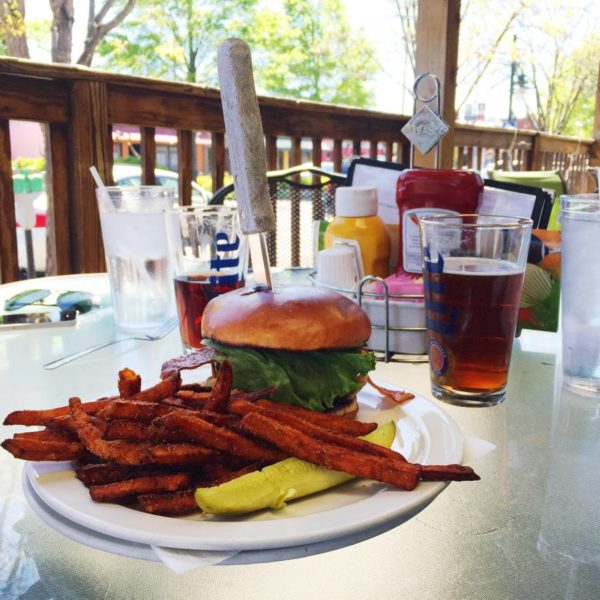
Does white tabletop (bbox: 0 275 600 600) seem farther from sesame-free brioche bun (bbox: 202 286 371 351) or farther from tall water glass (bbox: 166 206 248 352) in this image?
tall water glass (bbox: 166 206 248 352)

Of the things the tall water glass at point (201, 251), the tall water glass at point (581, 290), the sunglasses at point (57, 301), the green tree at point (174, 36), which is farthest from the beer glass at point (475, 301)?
the green tree at point (174, 36)

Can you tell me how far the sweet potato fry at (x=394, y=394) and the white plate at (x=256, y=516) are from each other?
18 centimetres

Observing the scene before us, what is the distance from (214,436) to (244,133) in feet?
1.53

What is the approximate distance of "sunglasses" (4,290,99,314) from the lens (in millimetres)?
1517

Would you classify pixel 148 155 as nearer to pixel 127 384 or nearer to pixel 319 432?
pixel 127 384

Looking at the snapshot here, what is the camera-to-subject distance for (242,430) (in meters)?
0.71

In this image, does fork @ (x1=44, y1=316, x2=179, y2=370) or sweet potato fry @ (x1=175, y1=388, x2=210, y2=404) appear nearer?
sweet potato fry @ (x1=175, y1=388, x2=210, y2=404)

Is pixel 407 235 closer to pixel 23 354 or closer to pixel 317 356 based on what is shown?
pixel 317 356

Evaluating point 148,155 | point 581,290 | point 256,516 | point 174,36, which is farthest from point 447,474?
point 174,36

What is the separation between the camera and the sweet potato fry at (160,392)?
799 millimetres

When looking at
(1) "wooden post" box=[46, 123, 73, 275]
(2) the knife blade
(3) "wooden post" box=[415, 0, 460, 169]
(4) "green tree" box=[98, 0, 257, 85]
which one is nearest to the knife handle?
(2) the knife blade

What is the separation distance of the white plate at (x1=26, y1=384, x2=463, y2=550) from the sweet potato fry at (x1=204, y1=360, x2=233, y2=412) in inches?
5.8

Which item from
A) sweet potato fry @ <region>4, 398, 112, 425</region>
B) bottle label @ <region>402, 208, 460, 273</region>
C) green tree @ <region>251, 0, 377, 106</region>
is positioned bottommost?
sweet potato fry @ <region>4, 398, 112, 425</region>

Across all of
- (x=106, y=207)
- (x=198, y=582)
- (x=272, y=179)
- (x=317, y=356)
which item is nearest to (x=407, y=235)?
(x=317, y=356)
